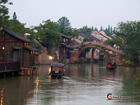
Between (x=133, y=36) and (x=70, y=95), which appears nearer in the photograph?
(x=70, y=95)

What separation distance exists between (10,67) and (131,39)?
58.4 m

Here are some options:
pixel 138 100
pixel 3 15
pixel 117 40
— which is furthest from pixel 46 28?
pixel 138 100

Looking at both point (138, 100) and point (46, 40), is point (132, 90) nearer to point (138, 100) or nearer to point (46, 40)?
point (138, 100)

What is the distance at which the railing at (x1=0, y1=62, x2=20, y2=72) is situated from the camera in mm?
58388

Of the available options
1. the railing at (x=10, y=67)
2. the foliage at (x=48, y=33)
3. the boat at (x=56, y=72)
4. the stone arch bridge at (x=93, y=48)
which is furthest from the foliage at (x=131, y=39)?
the boat at (x=56, y=72)

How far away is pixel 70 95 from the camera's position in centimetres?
3906

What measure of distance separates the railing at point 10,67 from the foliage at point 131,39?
48742 mm

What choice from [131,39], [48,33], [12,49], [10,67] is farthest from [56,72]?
[131,39]

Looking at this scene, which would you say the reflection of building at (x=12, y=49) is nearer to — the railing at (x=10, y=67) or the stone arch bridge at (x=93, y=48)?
the railing at (x=10, y=67)

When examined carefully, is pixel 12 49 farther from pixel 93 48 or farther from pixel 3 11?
pixel 93 48

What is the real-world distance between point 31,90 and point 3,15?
17.1m

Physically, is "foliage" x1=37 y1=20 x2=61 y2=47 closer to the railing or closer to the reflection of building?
the reflection of building

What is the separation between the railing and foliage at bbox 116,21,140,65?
160 feet

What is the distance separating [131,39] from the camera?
4510 inches
